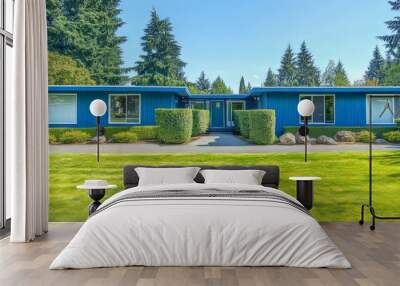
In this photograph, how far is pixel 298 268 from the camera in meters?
4.22

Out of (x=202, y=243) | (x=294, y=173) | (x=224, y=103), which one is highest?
(x=224, y=103)

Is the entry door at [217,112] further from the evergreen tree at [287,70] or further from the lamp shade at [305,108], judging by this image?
the lamp shade at [305,108]

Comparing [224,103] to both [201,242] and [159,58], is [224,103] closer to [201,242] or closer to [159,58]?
[159,58]

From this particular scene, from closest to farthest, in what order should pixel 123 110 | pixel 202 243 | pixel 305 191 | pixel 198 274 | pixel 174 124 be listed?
pixel 198 274 < pixel 202 243 < pixel 305 191 < pixel 174 124 < pixel 123 110

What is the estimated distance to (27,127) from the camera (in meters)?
5.59

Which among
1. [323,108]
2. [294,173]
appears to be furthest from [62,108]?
[323,108]

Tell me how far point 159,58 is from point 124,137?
1329 millimetres

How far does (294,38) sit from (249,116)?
1.40 meters

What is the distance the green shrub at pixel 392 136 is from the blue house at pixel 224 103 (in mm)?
140

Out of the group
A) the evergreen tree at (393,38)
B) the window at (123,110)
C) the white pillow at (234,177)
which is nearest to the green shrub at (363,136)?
the evergreen tree at (393,38)

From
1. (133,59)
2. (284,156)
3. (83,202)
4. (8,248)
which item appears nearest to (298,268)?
(8,248)

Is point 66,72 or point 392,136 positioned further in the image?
point 66,72

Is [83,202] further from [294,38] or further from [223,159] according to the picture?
[294,38]

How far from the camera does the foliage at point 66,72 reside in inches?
305
